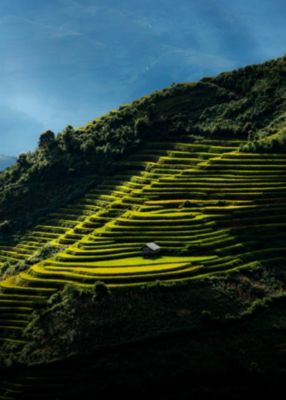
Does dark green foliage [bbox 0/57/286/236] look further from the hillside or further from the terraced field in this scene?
the terraced field

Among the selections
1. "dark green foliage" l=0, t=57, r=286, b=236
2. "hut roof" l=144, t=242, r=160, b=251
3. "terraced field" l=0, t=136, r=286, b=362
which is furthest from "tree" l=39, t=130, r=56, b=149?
"hut roof" l=144, t=242, r=160, b=251

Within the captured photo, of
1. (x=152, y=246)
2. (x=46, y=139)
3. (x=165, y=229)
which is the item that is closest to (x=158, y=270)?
(x=152, y=246)

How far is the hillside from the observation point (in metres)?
64.8

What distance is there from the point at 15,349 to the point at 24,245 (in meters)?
44.9

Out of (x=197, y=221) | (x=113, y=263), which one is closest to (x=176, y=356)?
(x=113, y=263)

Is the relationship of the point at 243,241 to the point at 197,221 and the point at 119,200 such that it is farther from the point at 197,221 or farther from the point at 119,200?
the point at 119,200

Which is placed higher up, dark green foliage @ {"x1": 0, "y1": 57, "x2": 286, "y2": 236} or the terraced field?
dark green foliage @ {"x1": 0, "y1": 57, "x2": 286, "y2": 236}

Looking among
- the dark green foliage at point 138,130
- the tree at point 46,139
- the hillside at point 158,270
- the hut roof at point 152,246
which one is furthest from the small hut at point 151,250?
the tree at point 46,139

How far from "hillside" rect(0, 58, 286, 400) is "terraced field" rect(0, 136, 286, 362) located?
0.26 meters

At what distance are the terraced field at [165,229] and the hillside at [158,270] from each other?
0.26 metres

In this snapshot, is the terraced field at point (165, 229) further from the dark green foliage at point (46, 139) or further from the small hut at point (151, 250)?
the dark green foliage at point (46, 139)

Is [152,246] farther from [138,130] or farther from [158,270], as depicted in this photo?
[138,130]

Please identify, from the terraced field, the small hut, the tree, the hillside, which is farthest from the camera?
the tree

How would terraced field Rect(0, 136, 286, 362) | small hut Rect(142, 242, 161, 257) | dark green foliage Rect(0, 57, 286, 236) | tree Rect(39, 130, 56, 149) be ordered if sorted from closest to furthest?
terraced field Rect(0, 136, 286, 362) → small hut Rect(142, 242, 161, 257) → dark green foliage Rect(0, 57, 286, 236) → tree Rect(39, 130, 56, 149)
